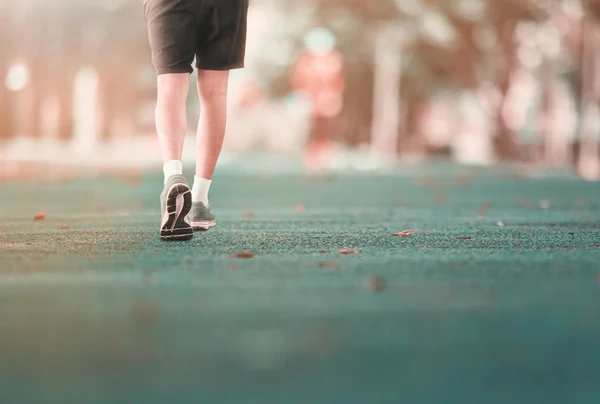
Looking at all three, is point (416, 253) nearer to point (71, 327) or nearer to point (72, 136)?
point (71, 327)

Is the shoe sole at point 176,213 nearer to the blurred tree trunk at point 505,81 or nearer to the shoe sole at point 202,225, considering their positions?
the shoe sole at point 202,225

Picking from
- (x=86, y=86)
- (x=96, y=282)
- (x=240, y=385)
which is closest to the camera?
(x=240, y=385)

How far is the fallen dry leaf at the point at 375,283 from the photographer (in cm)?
408

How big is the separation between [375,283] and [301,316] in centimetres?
76

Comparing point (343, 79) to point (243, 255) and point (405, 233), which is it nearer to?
point (405, 233)

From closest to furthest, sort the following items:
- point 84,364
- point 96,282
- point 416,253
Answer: point 84,364 < point 96,282 < point 416,253

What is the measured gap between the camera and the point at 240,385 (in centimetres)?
262

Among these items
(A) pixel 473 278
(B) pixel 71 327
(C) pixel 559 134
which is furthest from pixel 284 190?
(C) pixel 559 134

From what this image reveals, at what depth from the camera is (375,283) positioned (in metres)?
4.19

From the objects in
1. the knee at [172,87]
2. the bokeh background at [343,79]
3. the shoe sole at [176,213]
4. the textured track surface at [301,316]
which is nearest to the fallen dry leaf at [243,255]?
the textured track surface at [301,316]

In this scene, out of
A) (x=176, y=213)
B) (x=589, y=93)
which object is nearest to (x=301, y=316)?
(x=176, y=213)

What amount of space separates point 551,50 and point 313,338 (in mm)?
41536

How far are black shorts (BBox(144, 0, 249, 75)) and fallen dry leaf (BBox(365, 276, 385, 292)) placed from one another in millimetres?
2232

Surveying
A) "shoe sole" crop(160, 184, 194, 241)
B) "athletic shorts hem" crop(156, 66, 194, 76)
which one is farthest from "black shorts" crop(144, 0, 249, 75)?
"shoe sole" crop(160, 184, 194, 241)
